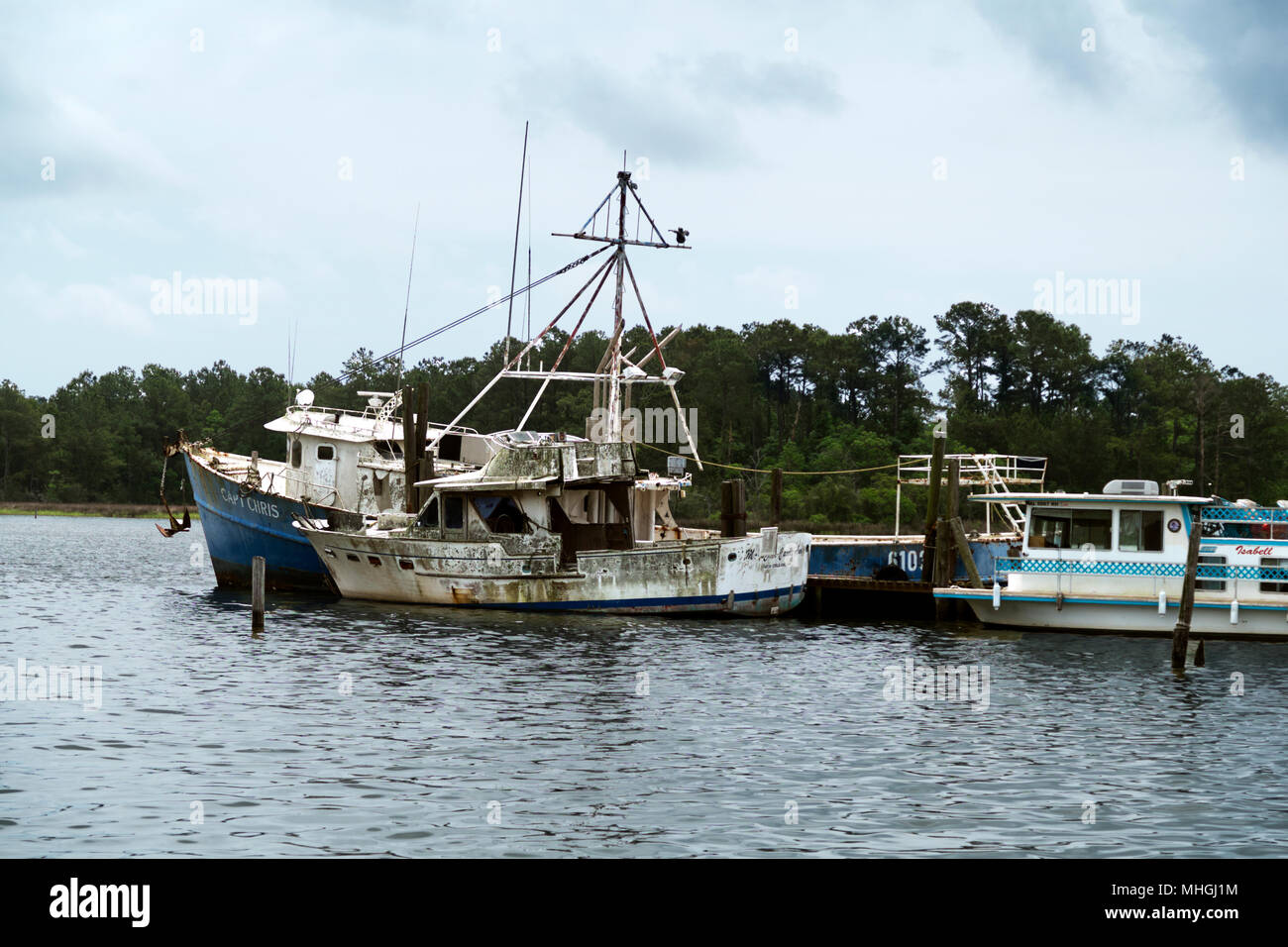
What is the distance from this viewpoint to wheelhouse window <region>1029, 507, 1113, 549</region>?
31.6 meters

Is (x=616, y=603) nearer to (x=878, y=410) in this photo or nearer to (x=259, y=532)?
(x=259, y=532)

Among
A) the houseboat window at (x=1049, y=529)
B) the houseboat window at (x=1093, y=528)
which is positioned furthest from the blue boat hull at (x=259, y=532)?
the houseboat window at (x=1093, y=528)

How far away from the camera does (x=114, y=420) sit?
464ft

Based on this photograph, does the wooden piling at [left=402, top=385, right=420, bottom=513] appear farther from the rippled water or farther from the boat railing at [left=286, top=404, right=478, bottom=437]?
the rippled water

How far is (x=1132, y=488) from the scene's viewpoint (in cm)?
3203

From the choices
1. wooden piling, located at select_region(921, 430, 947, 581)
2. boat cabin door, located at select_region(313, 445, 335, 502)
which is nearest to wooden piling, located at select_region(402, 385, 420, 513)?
boat cabin door, located at select_region(313, 445, 335, 502)

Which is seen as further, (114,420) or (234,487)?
(114,420)

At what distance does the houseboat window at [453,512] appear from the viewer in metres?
33.6

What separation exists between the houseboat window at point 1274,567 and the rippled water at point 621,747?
4.49 ft

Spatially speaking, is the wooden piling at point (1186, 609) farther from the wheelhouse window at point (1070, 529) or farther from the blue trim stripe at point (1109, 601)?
the blue trim stripe at point (1109, 601)
